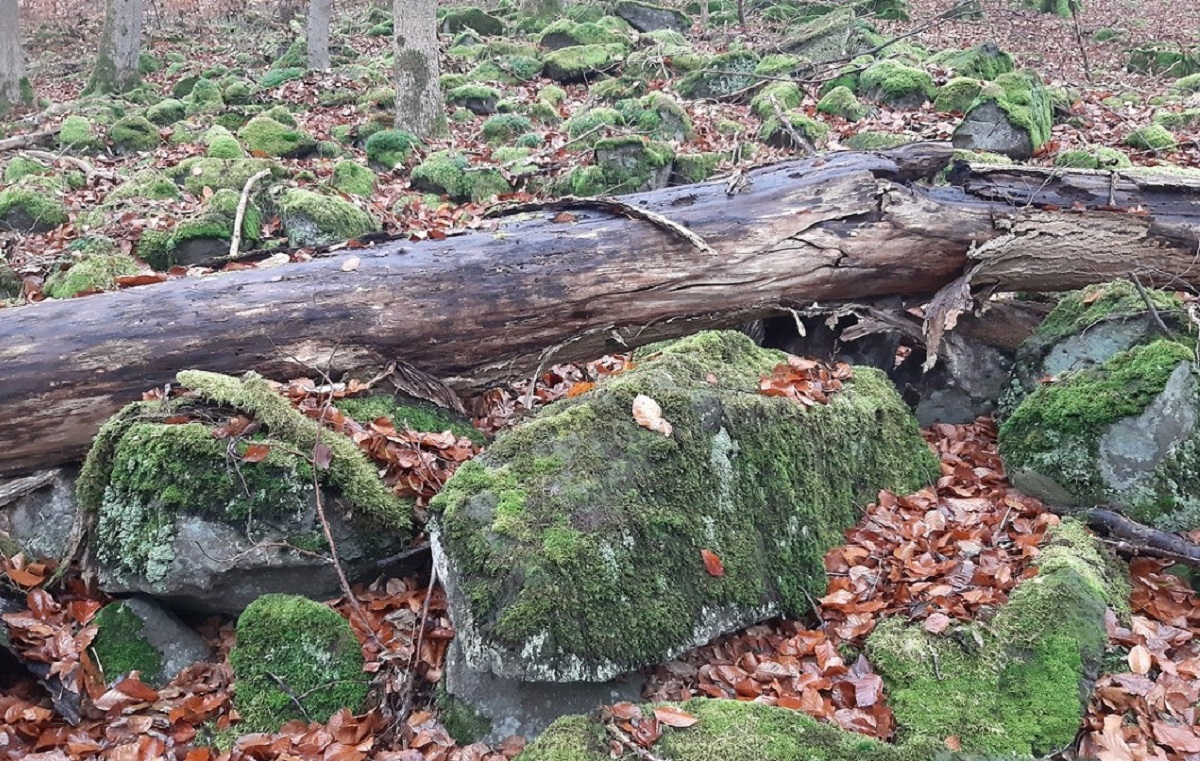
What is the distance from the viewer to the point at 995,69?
1360 cm

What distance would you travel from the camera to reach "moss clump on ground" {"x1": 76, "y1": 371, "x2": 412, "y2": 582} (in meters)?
4.31

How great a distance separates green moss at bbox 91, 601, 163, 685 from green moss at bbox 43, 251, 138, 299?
3416 millimetres

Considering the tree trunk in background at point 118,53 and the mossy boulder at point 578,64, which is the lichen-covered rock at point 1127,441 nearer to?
the mossy boulder at point 578,64

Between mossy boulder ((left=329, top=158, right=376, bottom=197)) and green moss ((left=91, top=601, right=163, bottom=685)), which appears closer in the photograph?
green moss ((left=91, top=601, right=163, bottom=685))

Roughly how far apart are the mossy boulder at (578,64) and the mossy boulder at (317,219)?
8884 millimetres

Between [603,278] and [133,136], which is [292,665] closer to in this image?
[603,278]

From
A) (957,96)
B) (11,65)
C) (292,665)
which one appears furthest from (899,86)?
(11,65)

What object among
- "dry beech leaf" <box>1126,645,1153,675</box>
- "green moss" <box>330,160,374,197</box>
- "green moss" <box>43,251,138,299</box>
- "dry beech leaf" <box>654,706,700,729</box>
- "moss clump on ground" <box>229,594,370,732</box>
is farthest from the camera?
"green moss" <box>330,160,374,197</box>

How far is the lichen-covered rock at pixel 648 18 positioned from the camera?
19975mm

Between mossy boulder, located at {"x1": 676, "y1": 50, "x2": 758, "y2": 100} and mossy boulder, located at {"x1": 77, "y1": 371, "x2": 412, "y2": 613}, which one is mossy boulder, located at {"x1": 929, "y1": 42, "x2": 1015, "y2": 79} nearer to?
mossy boulder, located at {"x1": 676, "y1": 50, "x2": 758, "y2": 100}

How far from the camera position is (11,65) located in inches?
664

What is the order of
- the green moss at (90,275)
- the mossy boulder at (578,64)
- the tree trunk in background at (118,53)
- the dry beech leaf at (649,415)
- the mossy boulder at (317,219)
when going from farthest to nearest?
the tree trunk in background at (118,53), the mossy boulder at (578,64), the mossy boulder at (317,219), the green moss at (90,275), the dry beech leaf at (649,415)

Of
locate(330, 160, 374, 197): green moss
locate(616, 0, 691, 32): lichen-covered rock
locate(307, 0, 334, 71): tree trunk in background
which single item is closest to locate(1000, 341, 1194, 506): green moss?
locate(330, 160, 374, 197): green moss

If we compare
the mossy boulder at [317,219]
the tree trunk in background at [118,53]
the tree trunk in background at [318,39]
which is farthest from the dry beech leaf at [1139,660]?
the tree trunk in background at [118,53]
